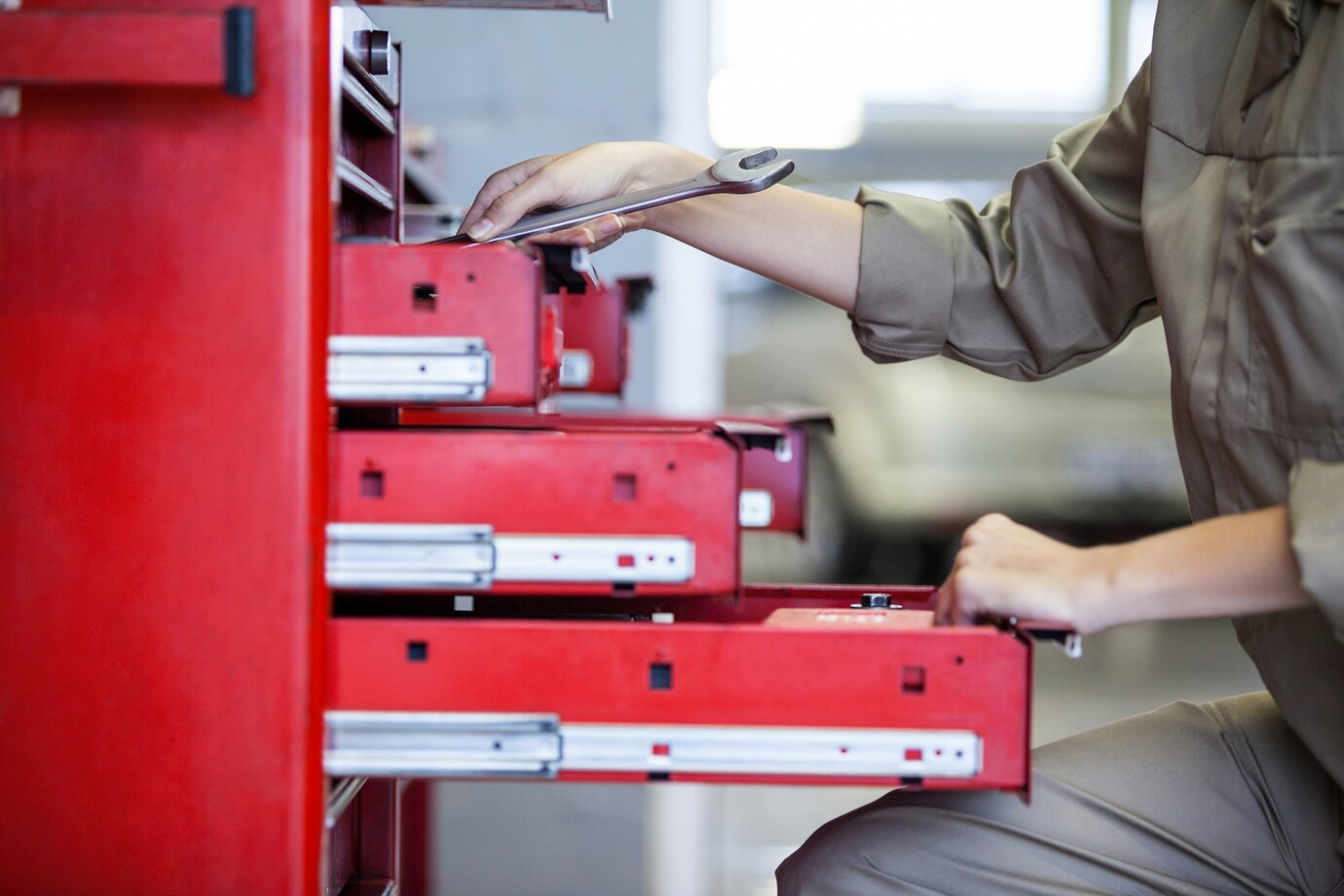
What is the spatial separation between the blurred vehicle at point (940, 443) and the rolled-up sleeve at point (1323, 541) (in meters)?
2.80

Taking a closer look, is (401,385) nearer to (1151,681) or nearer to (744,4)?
(744,4)

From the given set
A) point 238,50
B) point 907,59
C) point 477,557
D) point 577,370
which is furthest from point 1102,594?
point 907,59

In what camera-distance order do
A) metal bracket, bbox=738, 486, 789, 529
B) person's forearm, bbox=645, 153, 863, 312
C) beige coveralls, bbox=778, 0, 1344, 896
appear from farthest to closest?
metal bracket, bbox=738, 486, 789, 529 → person's forearm, bbox=645, 153, 863, 312 → beige coveralls, bbox=778, 0, 1344, 896

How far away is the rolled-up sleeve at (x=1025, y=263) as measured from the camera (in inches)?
39.1

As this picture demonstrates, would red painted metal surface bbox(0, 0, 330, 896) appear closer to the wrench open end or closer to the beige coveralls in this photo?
the wrench open end

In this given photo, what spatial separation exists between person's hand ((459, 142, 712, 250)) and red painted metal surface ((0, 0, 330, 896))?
0.20 meters

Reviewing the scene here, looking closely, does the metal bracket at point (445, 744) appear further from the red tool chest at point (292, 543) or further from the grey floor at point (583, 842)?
the grey floor at point (583, 842)

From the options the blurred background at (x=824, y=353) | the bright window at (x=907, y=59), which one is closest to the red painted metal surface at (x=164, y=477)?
the blurred background at (x=824, y=353)

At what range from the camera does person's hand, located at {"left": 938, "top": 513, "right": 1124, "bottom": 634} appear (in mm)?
704

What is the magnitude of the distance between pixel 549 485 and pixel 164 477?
221 millimetres

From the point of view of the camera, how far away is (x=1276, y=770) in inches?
34.7

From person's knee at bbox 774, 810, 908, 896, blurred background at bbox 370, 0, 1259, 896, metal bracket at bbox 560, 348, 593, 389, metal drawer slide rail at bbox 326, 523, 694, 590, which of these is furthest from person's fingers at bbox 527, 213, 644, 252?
blurred background at bbox 370, 0, 1259, 896

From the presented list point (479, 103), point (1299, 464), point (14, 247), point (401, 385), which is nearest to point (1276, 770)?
point (1299, 464)

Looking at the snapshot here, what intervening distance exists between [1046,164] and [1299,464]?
1.35 ft
